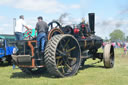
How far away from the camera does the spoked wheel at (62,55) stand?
18.5ft

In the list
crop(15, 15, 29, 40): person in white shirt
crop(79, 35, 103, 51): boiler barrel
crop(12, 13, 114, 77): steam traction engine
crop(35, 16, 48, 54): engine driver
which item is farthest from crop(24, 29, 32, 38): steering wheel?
crop(79, 35, 103, 51): boiler barrel

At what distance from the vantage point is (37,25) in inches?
262

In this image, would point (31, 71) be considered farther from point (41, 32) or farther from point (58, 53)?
point (41, 32)

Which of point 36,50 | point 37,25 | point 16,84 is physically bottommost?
point 16,84

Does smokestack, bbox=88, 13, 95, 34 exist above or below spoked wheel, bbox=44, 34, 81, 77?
above

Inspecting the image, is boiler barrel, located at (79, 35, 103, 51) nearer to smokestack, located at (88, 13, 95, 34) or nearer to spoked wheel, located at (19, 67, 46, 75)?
smokestack, located at (88, 13, 95, 34)

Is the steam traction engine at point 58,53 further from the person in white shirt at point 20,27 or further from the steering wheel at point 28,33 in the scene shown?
the steering wheel at point 28,33

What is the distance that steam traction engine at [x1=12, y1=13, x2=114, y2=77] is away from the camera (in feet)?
18.8

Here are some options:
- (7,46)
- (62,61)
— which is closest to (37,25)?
(62,61)

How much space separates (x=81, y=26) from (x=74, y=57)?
6.81 feet

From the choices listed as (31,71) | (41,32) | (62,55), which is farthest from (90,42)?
(31,71)

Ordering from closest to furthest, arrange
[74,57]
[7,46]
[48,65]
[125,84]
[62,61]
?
[125,84]
[48,65]
[62,61]
[74,57]
[7,46]

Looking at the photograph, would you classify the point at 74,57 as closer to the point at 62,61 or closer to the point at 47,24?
the point at 62,61

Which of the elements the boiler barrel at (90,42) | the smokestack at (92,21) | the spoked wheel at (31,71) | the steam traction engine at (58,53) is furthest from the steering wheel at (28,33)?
the smokestack at (92,21)
